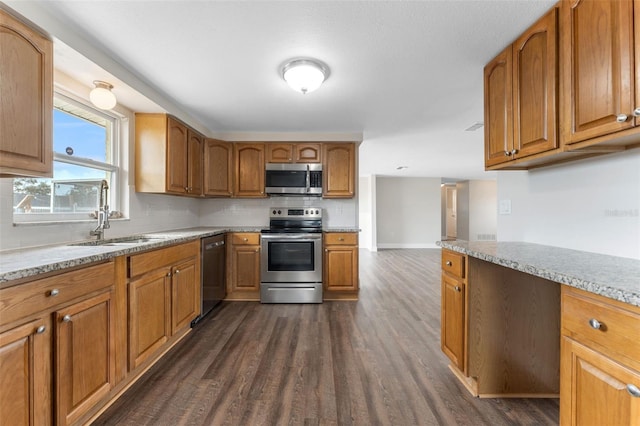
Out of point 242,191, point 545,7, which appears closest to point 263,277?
point 242,191

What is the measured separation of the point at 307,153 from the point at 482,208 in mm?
8158

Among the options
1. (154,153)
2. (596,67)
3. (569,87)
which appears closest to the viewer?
(596,67)

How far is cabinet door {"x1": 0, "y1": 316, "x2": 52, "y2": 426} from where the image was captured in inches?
41.7

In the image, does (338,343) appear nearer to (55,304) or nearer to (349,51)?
(55,304)

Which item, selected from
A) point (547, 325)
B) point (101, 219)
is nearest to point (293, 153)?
point (101, 219)

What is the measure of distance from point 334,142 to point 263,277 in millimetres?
2007

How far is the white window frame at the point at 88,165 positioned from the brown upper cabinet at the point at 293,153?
5.63 ft

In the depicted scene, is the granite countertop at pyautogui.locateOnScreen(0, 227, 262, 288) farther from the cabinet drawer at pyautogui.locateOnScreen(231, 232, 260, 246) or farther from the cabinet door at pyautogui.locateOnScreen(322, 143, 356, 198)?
Result: the cabinet door at pyautogui.locateOnScreen(322, 143, 356, 198)

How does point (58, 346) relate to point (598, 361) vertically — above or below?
below

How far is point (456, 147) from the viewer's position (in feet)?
15.5

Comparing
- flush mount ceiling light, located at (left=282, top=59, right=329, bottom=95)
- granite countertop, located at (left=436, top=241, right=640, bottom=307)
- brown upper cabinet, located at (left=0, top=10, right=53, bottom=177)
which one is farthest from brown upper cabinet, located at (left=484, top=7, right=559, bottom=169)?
brown upper cabinet, located at (left=0, top=10, right=53, bottom=177)

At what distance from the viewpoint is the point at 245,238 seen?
359 cm

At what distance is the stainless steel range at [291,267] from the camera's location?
3510 millimetres

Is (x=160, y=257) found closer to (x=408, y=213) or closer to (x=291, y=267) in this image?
(x=291, y=267)
